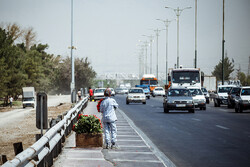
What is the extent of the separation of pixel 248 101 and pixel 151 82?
50.3 metres

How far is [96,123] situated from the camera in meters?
13.9

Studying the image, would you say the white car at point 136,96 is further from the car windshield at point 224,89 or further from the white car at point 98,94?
the white car at point 98,94

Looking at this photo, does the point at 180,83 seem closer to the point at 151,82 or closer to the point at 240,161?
the point at 240,161

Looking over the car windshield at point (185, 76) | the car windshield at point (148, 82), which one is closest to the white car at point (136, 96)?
the car windshield at point (185, 76)

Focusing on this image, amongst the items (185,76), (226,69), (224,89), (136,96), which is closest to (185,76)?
(185,76)

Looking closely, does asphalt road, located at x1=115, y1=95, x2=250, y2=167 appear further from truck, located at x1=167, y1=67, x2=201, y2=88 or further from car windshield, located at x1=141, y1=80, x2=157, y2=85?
car windshield, located at x1=141, y1=80, x2=157, y2=85

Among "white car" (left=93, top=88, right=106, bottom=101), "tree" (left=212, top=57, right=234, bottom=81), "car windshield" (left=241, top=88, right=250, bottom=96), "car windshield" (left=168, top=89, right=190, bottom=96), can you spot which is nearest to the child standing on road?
"car windshield" (left=168, top=89, right=190, bottom=96)

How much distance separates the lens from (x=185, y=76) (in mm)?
43500

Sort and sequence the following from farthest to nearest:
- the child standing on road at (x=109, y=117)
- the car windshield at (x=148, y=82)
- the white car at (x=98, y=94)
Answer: the car windshield at (x=148, y=82), the white car at (x=98, y=94), the child standing on road at (x=109, y=117)

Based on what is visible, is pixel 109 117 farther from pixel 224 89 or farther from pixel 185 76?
pixel 224 89

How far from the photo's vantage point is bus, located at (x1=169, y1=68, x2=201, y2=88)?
43.2m

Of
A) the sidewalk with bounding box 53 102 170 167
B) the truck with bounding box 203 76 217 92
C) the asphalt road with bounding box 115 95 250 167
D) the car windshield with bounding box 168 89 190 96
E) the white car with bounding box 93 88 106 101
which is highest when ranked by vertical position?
the truck with bounding box 203 76 217 92

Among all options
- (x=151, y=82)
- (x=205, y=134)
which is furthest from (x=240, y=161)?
(x=151, y=82)

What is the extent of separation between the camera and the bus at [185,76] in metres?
43.2
